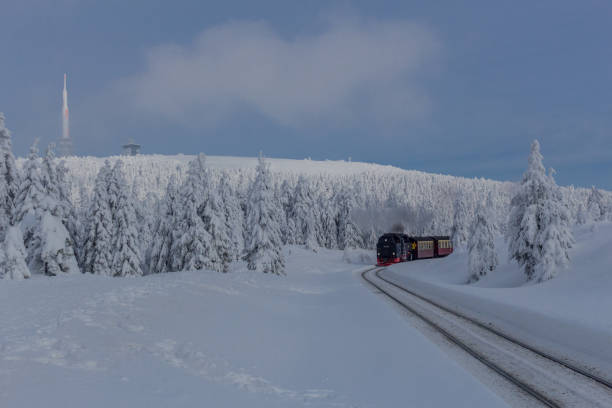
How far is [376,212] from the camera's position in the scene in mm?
105000

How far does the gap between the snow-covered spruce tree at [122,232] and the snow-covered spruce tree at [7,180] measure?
→ 24.4ft

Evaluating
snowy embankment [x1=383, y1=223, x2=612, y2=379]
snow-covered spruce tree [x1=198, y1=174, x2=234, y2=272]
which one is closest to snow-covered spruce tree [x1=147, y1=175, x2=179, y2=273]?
snow-covered spruce tree [x1=198, y1=174, x2=234, y2=272]

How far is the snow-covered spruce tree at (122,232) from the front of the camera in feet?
125

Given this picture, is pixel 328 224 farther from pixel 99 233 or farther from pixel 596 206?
pixel 99 233

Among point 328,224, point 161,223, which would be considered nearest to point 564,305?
point 161,223

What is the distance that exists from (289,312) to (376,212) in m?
89.1

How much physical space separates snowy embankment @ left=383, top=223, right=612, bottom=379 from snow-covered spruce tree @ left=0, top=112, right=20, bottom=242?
103 ft

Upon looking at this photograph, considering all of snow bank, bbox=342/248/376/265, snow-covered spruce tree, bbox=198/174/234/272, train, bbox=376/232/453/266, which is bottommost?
snow bank, bbox=342/248/376/265

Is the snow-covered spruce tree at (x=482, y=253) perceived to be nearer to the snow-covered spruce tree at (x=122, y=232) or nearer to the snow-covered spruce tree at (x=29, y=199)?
the snow-covered spruce tree at (x=122, y=232)

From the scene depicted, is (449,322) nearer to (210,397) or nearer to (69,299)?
(210,397)

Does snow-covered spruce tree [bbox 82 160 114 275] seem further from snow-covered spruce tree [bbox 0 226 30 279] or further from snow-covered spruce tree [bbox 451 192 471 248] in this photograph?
snow-covered spruce tree [bbox 451 192 471 248]

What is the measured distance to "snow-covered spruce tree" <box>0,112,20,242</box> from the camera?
1287 inches

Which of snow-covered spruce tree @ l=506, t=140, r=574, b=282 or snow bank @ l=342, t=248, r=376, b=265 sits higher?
snow-covered spruce tree @ l=506, t=140, r=574, b=282

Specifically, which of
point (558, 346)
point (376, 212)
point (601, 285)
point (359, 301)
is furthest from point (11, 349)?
point (376, 212)
